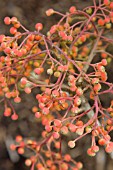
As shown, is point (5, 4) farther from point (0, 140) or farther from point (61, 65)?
point (61, 65)

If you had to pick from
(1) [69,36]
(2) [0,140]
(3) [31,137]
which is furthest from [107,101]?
(1) [69,36]

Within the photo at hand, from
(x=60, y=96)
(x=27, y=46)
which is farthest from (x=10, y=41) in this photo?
(x=60, y=96)

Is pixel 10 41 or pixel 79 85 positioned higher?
pixel 10 41

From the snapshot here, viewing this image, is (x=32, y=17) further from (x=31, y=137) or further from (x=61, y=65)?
(x=61, y=65)

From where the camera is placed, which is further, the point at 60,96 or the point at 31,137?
the point at 31,137

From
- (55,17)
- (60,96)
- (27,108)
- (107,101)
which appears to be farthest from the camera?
(27,108)

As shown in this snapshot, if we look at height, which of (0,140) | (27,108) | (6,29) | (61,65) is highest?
(61,65)

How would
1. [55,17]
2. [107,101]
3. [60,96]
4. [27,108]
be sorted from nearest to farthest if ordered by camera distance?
[60,96] → [107,101] → [55,17] → [27,108]
